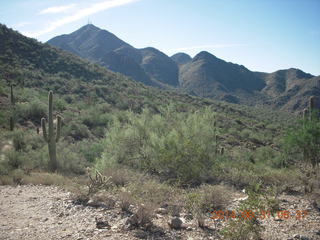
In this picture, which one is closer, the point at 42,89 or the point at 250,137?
the point at 250,137

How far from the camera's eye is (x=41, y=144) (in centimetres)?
1647

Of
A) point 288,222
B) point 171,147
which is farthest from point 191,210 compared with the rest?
point 171,147

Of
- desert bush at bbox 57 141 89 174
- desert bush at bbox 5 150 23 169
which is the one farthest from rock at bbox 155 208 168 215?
desert bush at bbox 5 150 23 169

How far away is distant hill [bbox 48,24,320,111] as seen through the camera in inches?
2940

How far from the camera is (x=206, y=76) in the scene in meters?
91.2

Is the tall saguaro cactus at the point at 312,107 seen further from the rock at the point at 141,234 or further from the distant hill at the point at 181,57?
the distant hill at the point at 181,57

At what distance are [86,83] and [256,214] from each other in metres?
34.1

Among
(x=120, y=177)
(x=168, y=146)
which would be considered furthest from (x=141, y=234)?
(x=168, y=146)

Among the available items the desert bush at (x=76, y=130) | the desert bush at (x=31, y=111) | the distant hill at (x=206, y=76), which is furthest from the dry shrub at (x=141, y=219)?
the distant hill at (x=206, y=76)

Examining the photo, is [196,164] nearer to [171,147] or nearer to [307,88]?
[171,147]

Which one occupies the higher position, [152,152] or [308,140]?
[308,140]

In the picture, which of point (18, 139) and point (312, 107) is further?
point (18, 139)
